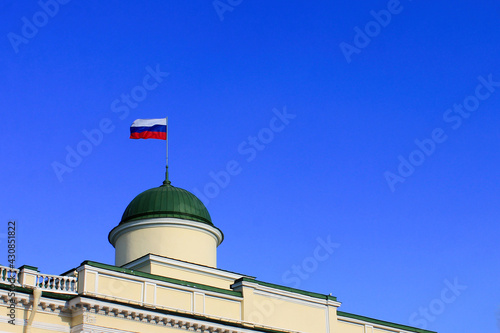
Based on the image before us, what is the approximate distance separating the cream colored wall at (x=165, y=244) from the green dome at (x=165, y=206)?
0.67 meters

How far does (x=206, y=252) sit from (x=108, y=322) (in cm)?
872

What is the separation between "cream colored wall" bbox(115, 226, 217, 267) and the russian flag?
4400 millimetres

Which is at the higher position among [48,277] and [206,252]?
[206,252]

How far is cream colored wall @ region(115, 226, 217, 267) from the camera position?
109 ft

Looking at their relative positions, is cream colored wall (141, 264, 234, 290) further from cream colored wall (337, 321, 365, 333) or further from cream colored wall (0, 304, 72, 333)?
cream colored wall (0, 304, 72, 333)

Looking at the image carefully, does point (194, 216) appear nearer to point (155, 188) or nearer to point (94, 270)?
point (155, 188)

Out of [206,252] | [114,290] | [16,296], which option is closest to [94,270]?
[114,290]

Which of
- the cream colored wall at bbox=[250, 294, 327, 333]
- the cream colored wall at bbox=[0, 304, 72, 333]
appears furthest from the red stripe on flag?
the cream colored wall at bbox=[0, 304, 72, 333]

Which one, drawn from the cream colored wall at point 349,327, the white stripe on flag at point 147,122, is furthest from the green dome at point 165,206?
the cream colored wall at point 349,327

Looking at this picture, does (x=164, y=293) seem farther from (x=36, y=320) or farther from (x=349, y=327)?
(x=349, y=327)

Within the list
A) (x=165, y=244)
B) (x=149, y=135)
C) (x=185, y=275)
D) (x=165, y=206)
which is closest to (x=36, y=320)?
(x=185, y=275)

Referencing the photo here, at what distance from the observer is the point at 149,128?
114 feet

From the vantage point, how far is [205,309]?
29.1m

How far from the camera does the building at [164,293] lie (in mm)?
25375
